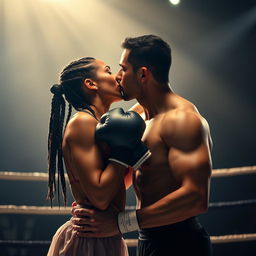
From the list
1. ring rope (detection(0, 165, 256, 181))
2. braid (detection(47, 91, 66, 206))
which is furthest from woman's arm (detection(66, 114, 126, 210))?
ring rope (detection(0, 165, 256, 181))

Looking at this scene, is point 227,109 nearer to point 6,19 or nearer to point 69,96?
point 6,19

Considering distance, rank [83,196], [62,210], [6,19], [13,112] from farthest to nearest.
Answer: [13,112] < [6,19] < [62,210] < [83,196]

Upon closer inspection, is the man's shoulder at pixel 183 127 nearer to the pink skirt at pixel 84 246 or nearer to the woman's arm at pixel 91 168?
the woman's arm at pixel 91 168

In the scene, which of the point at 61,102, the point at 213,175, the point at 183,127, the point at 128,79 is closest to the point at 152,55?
the point at 128,79

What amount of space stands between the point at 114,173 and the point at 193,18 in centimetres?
402

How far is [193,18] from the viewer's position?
553 cm

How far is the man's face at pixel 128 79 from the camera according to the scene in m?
2.21

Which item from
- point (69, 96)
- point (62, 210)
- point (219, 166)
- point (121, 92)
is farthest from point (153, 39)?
point (219, 166)

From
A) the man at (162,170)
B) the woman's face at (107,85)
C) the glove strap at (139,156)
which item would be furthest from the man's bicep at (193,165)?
the woman's face at (107,85)

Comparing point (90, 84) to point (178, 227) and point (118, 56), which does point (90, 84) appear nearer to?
point (178, 227)

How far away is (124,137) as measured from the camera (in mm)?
1992

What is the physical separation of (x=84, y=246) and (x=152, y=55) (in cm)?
100

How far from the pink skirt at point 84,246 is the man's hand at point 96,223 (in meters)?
0.05

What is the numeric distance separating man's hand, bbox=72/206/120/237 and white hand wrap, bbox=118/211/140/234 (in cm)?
4
